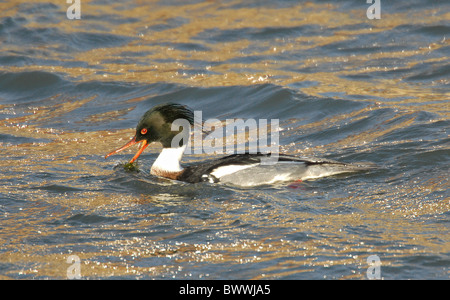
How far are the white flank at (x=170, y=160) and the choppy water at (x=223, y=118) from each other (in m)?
0.31

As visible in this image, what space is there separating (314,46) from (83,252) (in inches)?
388

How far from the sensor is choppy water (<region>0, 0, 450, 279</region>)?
6.57 m

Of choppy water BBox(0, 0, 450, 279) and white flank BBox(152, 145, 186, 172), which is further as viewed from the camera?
white flank BBox(152, 145, 186, 172)

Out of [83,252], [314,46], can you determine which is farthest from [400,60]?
[83,252]

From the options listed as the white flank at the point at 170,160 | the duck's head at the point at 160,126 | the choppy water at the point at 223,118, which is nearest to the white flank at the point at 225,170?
the choppy water at the point at 223,118

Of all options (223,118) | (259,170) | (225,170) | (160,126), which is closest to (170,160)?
(160,126)

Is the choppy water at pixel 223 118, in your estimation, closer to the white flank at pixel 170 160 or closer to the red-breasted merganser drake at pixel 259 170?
the red-breasted merganser drake at pixel 259 170

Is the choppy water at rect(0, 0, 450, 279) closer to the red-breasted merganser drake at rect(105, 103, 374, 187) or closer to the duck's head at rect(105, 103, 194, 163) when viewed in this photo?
the red-breasted merganser drake at rect(105, 103, 374, 187)

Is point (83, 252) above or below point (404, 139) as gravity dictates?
below

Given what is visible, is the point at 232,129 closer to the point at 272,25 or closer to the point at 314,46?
the point at 314,46

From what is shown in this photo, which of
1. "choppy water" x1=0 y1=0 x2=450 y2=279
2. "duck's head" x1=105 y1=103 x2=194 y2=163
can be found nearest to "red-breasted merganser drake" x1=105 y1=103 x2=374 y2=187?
"choppy water" x1=0 y1=0 x2=450 y2=279

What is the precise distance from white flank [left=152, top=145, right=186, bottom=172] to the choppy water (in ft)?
1.02

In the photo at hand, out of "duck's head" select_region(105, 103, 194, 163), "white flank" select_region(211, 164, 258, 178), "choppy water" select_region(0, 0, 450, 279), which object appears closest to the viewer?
"choppy water" select_region(0, 0, 450, 279)

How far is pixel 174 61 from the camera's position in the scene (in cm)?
1488
